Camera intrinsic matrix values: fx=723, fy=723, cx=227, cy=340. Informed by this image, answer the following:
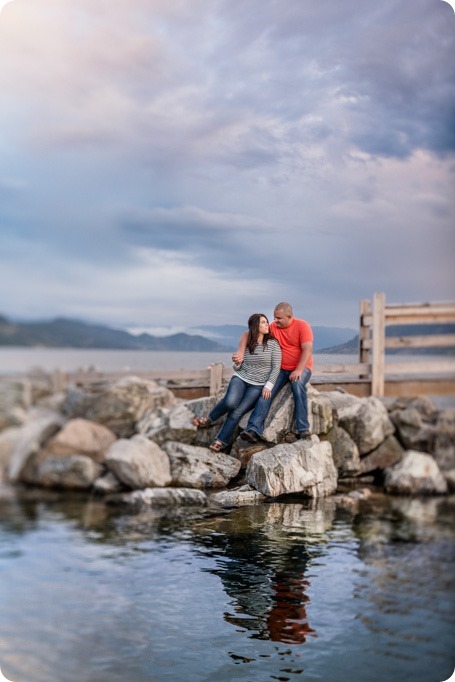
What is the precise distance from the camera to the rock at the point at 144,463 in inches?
88.6

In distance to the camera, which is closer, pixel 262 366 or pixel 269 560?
pixel 262 366

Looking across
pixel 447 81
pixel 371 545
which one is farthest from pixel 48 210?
pixel 371 545

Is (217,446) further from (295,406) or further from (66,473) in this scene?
(66,473)

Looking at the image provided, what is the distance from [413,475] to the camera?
2.05m

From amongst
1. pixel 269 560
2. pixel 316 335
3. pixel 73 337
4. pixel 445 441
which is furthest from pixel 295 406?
pixel 73 337

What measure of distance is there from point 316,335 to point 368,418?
275 millimetres

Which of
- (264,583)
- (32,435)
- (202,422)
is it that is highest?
(202,422)

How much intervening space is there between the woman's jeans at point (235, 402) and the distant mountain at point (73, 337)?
331 millimetres

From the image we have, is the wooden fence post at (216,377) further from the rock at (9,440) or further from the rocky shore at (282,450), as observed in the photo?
the rock at (9,440)

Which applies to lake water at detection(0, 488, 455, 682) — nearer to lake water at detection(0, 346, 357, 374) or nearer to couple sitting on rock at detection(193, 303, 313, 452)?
couple sitting on rock at detection(193, 303, 313, 452)

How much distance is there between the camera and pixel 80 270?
2.58 meters

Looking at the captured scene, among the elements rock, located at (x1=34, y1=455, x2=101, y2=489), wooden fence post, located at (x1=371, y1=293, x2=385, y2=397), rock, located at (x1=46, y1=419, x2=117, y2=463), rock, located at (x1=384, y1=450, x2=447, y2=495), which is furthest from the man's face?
rock, located at (x1=34, y1=455, x2=101, y2=489)

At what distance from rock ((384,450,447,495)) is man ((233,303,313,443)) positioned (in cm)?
29

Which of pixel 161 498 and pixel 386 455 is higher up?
pixel 386 455
